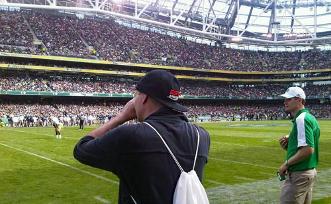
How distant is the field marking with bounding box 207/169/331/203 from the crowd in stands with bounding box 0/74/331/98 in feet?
139

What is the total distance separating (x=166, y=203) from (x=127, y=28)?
6807cm

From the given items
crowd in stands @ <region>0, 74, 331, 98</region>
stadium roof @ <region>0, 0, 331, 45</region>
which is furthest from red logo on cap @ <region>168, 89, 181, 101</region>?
stadium roof @ <region>0, 0, 331, 45</region>

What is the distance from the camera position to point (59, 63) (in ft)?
184

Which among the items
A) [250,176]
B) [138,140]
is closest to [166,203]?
[138,140]

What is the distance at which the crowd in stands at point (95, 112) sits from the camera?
43156mm

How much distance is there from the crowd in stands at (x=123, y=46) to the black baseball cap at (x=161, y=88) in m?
51.6

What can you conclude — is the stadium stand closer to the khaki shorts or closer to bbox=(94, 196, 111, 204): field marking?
bbox=(94, 196, 111, 204): field marking

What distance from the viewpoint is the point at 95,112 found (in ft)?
175

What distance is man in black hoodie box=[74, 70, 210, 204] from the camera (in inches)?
96.1

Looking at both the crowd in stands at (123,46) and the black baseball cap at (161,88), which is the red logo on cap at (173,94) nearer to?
the black baseball cap at (161,88)

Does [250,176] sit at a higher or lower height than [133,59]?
higher

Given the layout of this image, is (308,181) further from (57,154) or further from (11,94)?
(11,94)

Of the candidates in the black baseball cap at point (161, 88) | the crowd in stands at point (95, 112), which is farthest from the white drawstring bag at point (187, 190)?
the crowd in stands at point (95, 112)

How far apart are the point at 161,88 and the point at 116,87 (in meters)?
58.3
